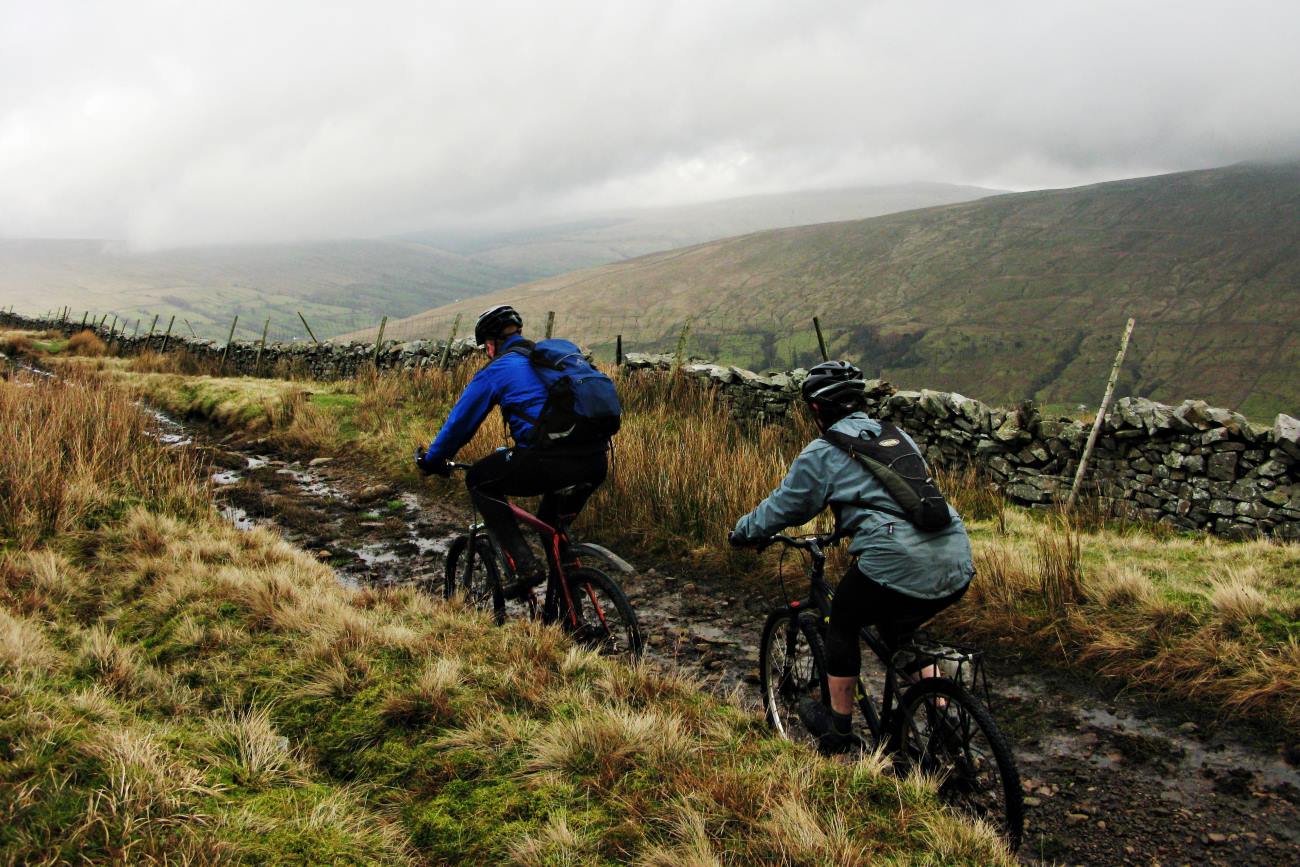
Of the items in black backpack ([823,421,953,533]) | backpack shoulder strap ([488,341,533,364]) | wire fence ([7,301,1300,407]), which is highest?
backpack shoulder strap ([488,341,533,364])

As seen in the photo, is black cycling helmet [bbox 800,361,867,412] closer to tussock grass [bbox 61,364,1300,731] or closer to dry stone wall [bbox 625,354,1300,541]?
tussock grass [bbox 61,364,1300,731]

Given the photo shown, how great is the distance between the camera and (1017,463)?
34.8ft

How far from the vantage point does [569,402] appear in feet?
14.0

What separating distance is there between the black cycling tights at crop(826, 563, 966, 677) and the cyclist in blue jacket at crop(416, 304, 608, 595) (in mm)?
1651

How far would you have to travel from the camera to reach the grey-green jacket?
2.98 m

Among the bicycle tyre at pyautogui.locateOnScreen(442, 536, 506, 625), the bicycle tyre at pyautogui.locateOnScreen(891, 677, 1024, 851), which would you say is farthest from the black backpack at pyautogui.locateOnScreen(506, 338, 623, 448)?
the bicycle tyre at pyautogui.locateOnScreen(891, 677, 1024, 851)

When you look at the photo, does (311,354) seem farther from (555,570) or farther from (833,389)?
(833,389)

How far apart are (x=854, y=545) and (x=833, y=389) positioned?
0.65 meters

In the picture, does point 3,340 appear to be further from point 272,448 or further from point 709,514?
point 709,514

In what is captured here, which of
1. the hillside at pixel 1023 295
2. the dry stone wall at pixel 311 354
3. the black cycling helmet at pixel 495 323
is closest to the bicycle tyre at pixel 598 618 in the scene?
the black cycling helmet at pixel 495 323

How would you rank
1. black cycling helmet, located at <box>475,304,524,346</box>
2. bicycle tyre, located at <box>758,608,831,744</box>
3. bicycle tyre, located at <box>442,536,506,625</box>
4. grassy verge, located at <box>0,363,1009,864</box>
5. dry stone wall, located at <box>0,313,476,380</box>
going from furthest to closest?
dry stone wall, located at <box>0,313,476,380</box>
bicycle tyre, located at <box>442,536,506,625</box>
black cycling helmet, located at <box>475,304,524,346</box>
bicycle tyre, located at <box>758,608,831,744</box>
grassy verge, located at <box>0,363,1009,864</box>

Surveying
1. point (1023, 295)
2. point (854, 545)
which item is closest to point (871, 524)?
point (854, 545)

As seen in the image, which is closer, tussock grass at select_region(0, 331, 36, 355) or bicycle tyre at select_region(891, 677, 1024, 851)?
bicycle tyre at select_region(891, 677, 1024, 851)

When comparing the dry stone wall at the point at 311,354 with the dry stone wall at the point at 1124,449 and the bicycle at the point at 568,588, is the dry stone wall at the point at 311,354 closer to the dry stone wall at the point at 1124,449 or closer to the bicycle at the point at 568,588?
the dry stone wall at the point at 1124,449
